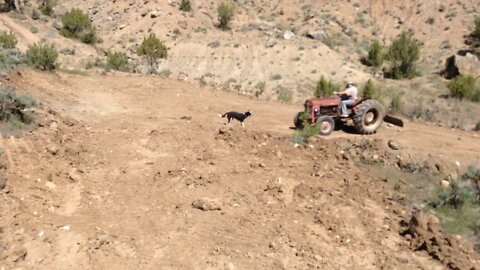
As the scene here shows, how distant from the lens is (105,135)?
1199 centimetres

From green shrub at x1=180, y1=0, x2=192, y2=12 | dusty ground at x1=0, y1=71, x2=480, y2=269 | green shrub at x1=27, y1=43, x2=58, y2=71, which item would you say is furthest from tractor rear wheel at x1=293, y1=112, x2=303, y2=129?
green shrub at x1=180, y1=0, x2=192, y2=12

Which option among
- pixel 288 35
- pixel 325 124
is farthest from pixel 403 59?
pixel 325 124

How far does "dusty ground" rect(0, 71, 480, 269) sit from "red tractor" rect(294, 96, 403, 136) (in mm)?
455

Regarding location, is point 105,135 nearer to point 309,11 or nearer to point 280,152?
point 280,152

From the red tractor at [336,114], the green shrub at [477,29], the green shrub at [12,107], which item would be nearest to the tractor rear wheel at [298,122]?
the red tractor at [336,114]

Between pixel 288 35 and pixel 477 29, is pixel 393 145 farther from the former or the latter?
pixel 477 29

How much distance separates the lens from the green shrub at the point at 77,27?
1182 inches

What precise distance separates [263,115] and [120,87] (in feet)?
18.6

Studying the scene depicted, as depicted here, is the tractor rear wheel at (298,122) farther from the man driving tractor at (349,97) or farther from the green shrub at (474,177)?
the green shrub at (474,177)

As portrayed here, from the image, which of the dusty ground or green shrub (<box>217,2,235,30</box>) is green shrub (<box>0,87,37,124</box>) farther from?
green shrub (<box>217,2,235,30</box>)

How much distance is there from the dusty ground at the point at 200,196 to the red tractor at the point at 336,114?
45cm

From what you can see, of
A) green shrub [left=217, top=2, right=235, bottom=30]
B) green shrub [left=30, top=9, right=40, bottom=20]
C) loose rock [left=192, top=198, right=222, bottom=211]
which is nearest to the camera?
loose rock [left=192, top=198, right=222, bottom=211]

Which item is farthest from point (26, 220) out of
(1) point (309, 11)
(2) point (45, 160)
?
(1) point (309, 11)

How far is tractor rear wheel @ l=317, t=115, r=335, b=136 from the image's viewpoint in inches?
484
